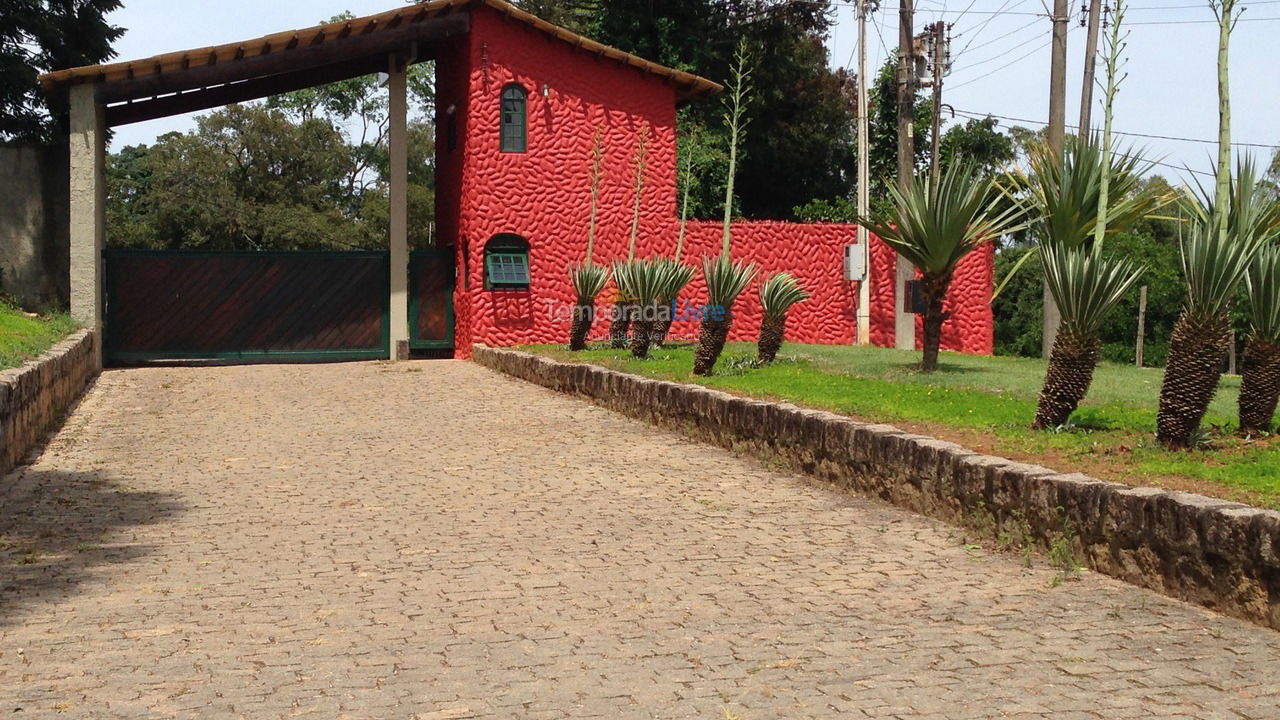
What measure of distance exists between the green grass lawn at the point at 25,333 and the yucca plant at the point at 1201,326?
9.18 m

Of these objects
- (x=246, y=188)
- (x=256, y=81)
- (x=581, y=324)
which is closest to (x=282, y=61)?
(x=256, y=81)

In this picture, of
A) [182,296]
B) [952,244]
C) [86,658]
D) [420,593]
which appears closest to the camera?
[86,658]

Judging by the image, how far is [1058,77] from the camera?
71.0 ft

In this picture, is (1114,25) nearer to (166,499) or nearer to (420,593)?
(420,593)

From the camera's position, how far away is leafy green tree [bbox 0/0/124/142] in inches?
1049

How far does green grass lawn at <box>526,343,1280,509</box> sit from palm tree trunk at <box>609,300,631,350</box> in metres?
0.83

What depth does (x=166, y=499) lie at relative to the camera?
Result: 358 inches

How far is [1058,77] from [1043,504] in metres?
16.1

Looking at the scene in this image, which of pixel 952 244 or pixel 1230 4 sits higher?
pixel 1230 4

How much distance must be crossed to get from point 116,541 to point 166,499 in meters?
1.44

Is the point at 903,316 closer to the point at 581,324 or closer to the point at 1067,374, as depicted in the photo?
the point at 581,324

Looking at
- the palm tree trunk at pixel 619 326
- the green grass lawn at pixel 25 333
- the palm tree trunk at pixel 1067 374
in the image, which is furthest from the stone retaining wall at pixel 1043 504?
the palm tree trunk at pixel 619 326

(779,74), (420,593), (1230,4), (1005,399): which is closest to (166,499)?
(420,593)

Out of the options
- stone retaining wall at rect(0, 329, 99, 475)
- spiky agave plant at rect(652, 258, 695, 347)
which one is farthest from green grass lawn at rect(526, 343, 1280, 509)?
stone retaining wall at rect(0, 329, 99, 475)
